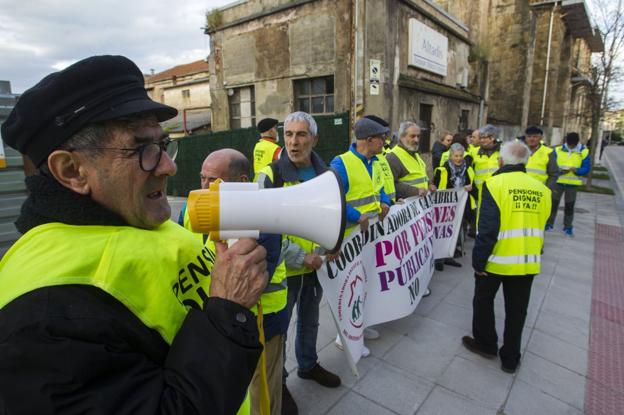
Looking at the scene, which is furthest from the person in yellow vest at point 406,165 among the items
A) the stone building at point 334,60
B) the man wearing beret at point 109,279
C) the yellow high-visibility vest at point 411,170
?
the stone building at point 334,60

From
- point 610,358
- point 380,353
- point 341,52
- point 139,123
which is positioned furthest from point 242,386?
point 341,52

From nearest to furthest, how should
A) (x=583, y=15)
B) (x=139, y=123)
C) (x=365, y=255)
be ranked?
(x=139, y=123)
(x=365, y=255)
(x=583, y=15)

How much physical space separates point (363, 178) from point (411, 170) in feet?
4.97

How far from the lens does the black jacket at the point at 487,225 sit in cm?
295

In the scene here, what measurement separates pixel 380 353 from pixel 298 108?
788 cm

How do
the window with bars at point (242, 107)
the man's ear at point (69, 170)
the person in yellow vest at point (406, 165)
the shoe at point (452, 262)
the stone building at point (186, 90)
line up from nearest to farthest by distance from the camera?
the man's ear at point (69, 170), the person in yellow vest at point (406, 165), the shoe at point (452, 262), the window with bars at point (242, 107), the stone building at point (186, 90)

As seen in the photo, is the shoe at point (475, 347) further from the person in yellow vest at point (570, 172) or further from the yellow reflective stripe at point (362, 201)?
the person in yellow vest at point (570, 172)

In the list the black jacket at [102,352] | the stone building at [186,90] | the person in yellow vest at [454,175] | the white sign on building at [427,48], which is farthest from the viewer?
the stone building at [186,90]

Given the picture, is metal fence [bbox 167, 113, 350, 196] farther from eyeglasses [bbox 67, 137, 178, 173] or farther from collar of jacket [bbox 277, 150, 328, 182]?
eyeglasses [bbox 67, 137, 178, 173]

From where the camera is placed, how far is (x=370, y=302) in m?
3.20

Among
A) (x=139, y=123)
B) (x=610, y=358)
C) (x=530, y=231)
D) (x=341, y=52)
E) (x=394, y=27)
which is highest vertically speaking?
(x=394, y=27)

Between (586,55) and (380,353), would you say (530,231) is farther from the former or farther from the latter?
(586,55)

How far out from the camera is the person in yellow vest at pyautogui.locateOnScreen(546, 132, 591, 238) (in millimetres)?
7152

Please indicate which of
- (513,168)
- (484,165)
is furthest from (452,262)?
(513,168)
